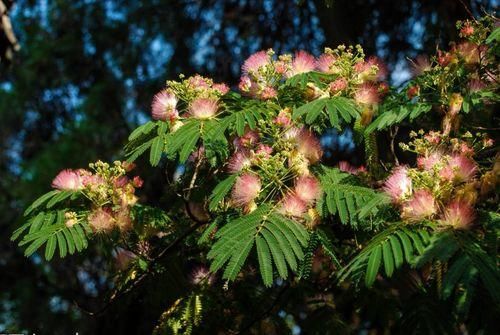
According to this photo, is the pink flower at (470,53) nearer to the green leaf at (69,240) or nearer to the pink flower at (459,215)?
the pink flower at (459,215)

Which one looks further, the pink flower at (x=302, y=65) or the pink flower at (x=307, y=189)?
the pink flower at (x=302, y=65)

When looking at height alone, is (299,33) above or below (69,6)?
below

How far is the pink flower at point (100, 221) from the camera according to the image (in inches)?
115

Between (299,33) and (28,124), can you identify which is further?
(28,124)

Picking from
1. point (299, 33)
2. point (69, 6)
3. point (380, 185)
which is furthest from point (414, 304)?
point (69, 6)

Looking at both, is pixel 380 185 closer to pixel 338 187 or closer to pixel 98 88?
pixel 338 187

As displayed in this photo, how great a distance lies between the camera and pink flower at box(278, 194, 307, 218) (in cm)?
247

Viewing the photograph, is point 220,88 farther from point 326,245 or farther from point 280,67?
point 326,245

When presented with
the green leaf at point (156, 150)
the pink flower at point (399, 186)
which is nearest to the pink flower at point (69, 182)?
the green leaf at point (156, 150)

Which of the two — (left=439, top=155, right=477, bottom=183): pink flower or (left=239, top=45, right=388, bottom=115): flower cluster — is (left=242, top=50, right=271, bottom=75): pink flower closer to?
(left=239, top=45, right=388, bottom=115): flower cluster

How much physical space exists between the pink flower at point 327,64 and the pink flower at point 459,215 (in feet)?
3.54

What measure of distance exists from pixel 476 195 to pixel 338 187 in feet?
2.00

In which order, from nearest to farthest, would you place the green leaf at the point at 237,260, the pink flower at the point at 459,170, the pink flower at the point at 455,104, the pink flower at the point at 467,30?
1. the green leaf at the point at 237,260
2. the pink flower at the point at 459,170
3. the pink flower at the point at 455,104
4. the pink flower at the point at 467,30

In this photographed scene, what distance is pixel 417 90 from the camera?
3.06m
